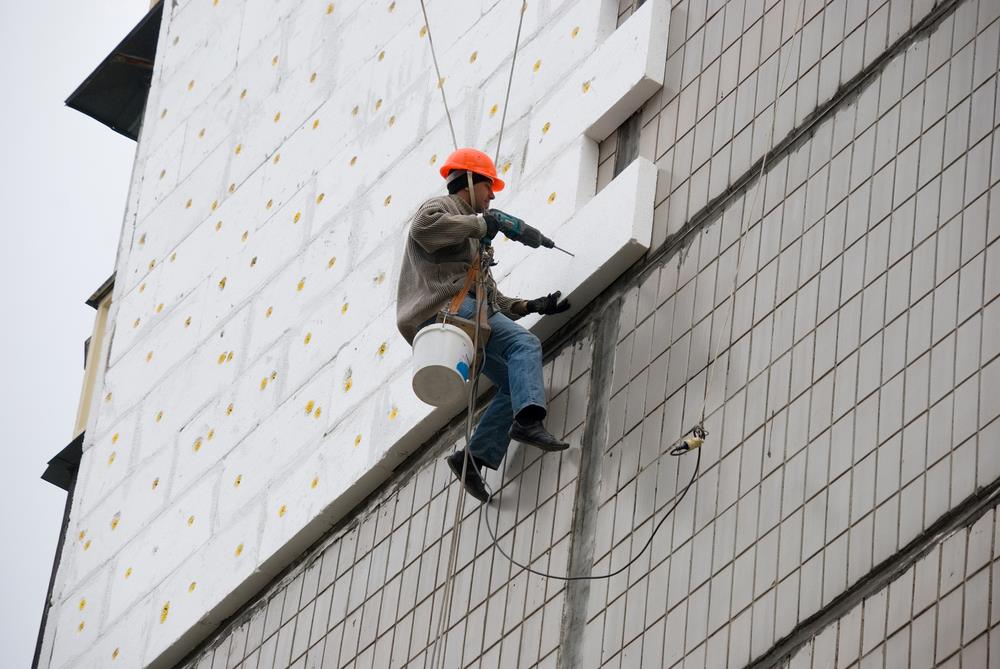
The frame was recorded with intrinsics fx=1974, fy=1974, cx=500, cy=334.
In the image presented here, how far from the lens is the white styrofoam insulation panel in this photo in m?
9.60

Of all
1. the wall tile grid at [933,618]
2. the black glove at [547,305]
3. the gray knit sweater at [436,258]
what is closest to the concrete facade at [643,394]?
the wall tile grid at [933,618]

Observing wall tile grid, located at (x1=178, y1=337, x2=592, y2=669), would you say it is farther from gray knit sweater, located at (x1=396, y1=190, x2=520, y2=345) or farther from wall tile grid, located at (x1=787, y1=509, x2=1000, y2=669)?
wall tile grid, located at (x1=787, y1=509, x2=1000, y2=669)

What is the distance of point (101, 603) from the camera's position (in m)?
11.5

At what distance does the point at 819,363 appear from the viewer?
Result: 7.48 meters

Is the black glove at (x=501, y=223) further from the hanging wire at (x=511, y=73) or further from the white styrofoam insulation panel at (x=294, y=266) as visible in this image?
the hanging wire at (x=511, y=73)

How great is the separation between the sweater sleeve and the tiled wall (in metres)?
0.79

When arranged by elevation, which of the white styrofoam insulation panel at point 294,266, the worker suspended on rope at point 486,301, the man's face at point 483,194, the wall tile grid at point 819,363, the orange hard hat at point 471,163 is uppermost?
the white styrofoam insulation panel at point 294,266

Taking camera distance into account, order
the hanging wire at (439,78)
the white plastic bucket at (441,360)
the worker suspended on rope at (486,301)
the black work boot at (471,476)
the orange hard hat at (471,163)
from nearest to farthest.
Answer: the white plastic bucket at (441,360) < the worker suspended on rope at (486,301) < the black work boot at (471,476) < the orange hard hat at (471,163) < the hanging wire at (439,78)

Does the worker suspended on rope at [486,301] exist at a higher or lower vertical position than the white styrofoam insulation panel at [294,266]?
lower

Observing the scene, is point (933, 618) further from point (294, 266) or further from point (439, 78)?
point (294, 266)

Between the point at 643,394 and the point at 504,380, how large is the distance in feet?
2.43

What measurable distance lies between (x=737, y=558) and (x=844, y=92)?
80.9 inches

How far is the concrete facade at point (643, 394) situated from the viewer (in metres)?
6.98

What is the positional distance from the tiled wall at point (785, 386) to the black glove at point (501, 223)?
0.64 meters
